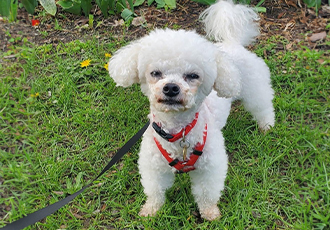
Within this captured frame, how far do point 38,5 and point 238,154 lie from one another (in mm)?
3904

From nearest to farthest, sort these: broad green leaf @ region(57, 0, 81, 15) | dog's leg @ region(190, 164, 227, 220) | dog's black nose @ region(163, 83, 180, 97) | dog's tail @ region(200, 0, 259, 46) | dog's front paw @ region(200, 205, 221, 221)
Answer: dog's black nose @ region(163, 83, 180, 97)
dog's leg @ region(190, 164, 227, 220)
dog's front paw @ region(200, 205, 221, 221)
dog's tail @ region(200, 0, 259, 46)
broad green leaf @ region(57, 0, 81, 15)

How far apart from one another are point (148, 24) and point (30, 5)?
182 cm

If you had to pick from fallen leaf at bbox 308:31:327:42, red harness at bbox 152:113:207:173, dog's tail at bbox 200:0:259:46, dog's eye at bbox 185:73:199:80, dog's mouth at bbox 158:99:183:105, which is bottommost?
fallen leaf at bbox 308:31:327:42

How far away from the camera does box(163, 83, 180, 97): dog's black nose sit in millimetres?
1937

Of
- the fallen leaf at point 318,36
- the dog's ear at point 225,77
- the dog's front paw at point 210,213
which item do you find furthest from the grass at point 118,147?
the dog's ear at point 225,77

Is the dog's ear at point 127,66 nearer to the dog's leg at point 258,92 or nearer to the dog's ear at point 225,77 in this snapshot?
the dog's ear at point 225,77

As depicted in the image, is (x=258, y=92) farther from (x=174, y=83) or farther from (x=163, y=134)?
(x=174, y=83)

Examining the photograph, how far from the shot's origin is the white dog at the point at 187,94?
2.04m

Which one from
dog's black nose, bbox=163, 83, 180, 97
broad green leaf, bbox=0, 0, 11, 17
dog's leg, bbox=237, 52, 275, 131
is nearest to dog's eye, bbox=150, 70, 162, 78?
dog's black nose, bbox=163, 83, 180, 97

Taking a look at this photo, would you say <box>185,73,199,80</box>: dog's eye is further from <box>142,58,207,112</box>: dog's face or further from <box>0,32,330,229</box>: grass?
<box>0,32,330,229</box>: grass

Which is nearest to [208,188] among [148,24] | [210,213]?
[210,213]

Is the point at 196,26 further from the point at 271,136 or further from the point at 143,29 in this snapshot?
the point at 271,136

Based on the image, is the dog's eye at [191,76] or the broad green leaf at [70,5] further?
the broad green leaf at [70,5]

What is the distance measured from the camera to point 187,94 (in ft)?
6.51
